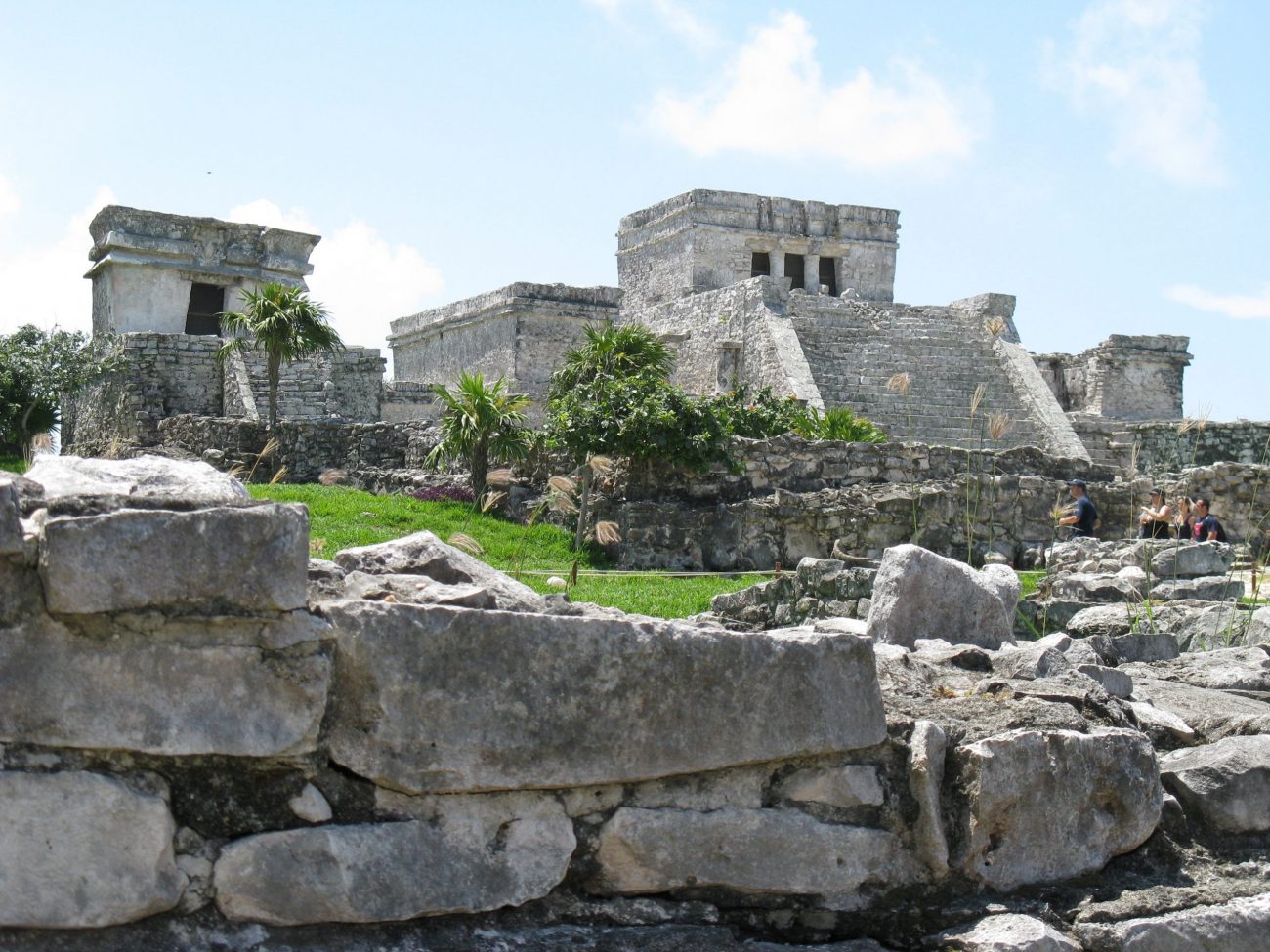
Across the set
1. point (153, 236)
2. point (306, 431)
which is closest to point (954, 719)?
point (306, 431)

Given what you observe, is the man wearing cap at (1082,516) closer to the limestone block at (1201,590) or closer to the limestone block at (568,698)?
the limestone block at (1201,590)

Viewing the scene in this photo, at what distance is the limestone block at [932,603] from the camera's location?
4742 millimetres

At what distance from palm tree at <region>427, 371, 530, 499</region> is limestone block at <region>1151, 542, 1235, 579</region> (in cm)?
594

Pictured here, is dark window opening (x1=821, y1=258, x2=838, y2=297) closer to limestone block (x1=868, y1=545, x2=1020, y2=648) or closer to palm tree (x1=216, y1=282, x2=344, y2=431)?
palm tree (x1=216, y1=282, x2=344, y2=431)

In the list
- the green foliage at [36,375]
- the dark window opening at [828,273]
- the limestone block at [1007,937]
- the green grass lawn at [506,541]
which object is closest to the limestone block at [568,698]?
the limestone block at [1007,937]

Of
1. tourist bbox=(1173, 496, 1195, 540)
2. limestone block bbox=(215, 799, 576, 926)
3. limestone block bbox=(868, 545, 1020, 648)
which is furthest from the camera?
tourist bbox=(1173, 496, 1195, 540)

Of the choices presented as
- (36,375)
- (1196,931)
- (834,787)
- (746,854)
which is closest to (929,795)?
(834,787)

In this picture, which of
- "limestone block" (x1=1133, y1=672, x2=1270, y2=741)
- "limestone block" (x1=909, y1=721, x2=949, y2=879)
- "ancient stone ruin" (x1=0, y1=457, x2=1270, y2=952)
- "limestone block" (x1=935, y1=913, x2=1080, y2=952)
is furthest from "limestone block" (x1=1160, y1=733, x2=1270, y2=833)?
"limestone block" (x1=909, y1=721, x2=949, y2=879)

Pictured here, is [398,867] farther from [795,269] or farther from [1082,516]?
[795,269]

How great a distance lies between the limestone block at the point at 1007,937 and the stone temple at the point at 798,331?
18.3 meters

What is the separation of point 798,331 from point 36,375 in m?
13.4

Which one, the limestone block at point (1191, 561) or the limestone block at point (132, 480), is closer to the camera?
the limestone block at point (132, 480)

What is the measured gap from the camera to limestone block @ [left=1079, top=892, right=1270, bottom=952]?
124 inches

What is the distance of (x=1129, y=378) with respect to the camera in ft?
96.8
